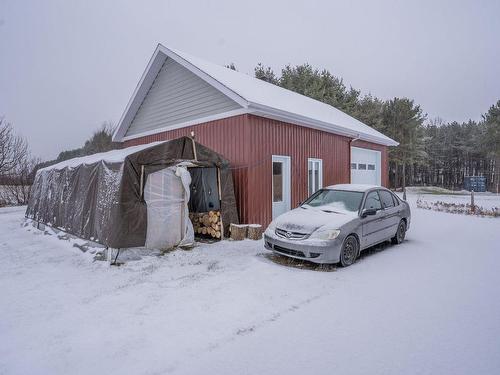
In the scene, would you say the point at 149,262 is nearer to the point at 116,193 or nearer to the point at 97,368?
the point at 116,193

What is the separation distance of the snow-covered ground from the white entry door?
12.0 ft

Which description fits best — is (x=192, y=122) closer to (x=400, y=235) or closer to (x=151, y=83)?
(x=151, y=83)

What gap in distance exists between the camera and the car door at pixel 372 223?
20.3 feet

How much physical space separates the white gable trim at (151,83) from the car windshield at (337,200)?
11.3 feet

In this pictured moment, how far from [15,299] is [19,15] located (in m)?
32.2

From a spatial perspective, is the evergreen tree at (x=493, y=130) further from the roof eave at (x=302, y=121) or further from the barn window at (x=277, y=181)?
the barn window at (x=277, y=181)

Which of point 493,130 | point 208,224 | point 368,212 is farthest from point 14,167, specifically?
point 493,130

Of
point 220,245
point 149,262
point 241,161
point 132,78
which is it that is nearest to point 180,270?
point 149,262

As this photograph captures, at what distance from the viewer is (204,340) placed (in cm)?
311

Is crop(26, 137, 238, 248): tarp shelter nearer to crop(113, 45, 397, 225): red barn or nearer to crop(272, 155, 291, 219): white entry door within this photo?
crop(113, 45, 397, 225): red barn

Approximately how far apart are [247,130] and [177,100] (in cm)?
434

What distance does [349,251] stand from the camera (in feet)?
19.1

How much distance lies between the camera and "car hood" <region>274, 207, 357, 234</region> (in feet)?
18.4

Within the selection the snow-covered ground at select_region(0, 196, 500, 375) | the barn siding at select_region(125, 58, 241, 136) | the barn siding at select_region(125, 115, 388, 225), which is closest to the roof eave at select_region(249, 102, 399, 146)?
the barn siding at select_region(125, 115, 388, 225)
